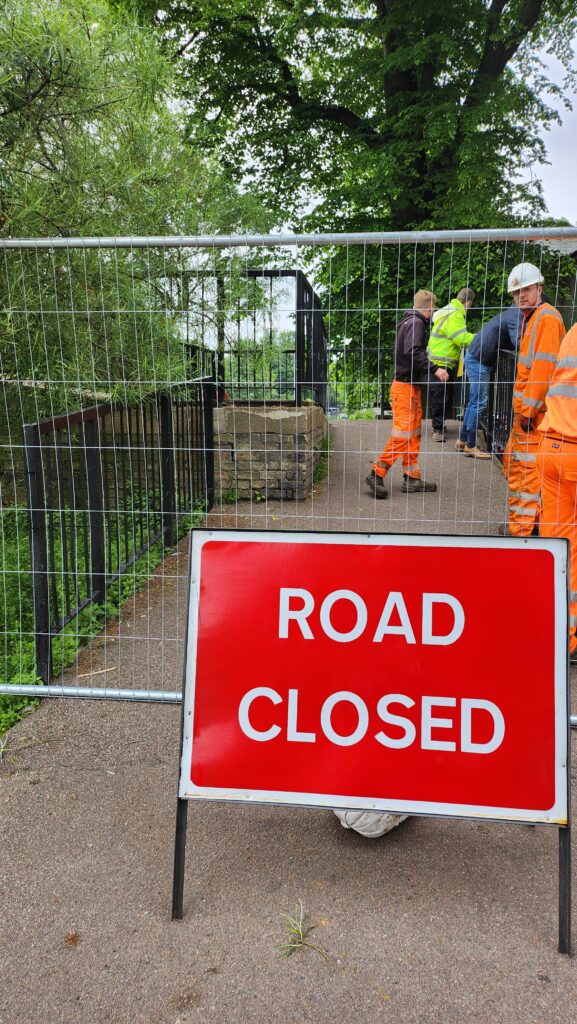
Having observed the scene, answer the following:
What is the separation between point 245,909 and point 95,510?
8.74 feet

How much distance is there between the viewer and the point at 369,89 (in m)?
16.7

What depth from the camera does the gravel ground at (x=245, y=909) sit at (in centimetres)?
200

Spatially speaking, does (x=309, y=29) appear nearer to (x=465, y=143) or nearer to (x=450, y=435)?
(x=465, y=143)

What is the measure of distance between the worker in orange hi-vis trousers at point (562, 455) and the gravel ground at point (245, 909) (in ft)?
5.13

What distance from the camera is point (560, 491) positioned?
3746 millimetres

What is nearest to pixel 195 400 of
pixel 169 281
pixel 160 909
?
pixel 169 281

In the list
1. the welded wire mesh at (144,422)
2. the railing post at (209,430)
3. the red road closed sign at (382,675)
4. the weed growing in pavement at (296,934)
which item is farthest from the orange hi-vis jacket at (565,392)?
the railing post at (209,430)

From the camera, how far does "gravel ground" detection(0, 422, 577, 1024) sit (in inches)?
78.5

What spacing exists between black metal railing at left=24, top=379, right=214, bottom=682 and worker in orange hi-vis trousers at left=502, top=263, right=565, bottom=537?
2.01 meters

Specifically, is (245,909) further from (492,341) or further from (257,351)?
(492,341)

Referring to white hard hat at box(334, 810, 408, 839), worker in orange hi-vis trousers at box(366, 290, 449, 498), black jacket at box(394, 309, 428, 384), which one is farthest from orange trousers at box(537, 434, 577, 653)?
black jacket at box(394, 309, 428, 384)

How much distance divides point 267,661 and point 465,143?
47.4 ft

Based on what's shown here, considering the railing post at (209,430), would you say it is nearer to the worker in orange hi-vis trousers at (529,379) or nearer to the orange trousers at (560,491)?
the worker in orange hi-vis trousers at (529,379)

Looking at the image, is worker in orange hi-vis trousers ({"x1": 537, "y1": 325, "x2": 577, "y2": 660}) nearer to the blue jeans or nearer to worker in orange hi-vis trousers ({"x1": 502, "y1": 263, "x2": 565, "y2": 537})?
worker in orange hi-vis trousers ({"x1": 502, "y1": 263, "x2": 565, "y2": 537})
